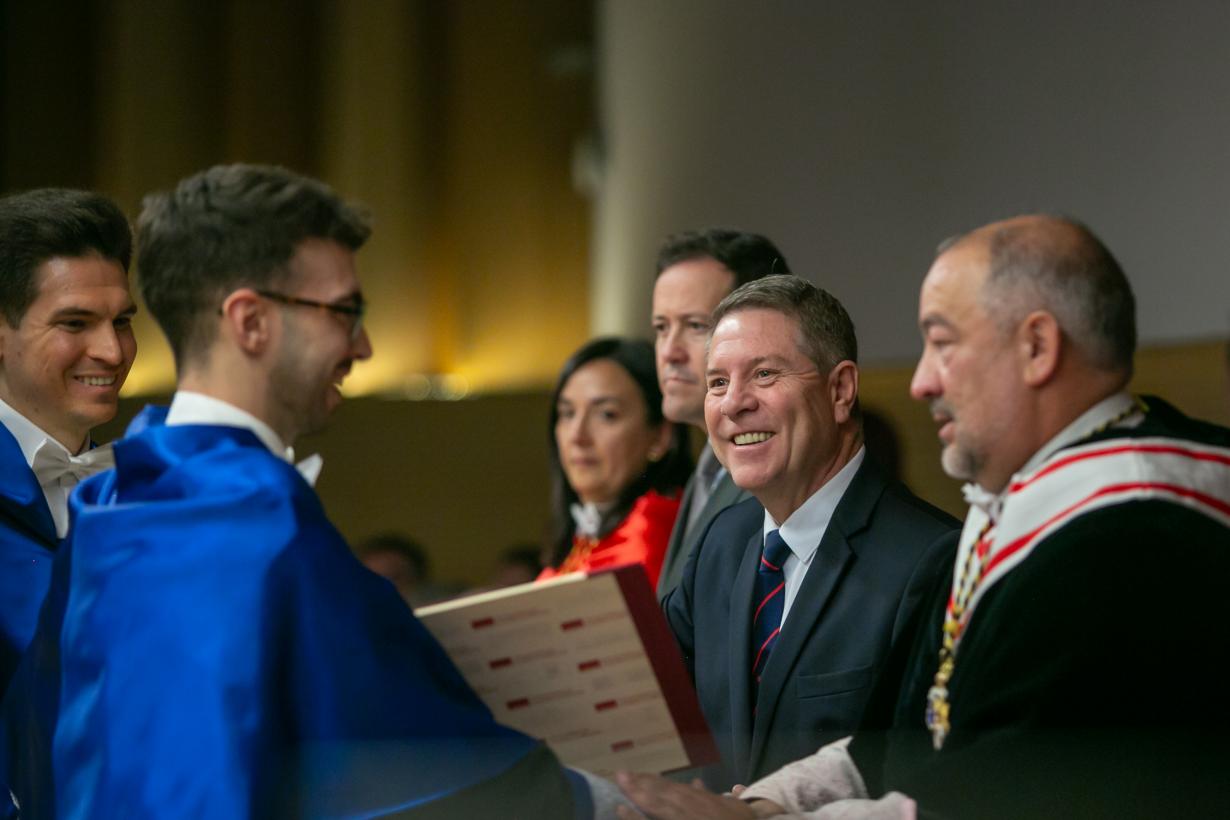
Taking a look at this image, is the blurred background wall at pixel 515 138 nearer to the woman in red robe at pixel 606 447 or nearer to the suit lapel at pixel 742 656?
the woman in red robe at pixel 606 447

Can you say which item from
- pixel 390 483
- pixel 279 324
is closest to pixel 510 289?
pixel 390 483

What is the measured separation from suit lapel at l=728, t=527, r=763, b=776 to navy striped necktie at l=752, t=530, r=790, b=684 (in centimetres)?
1

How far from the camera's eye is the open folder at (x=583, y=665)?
6.49ft

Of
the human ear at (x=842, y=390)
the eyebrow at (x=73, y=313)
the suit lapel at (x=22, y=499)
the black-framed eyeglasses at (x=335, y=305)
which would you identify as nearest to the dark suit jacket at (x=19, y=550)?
the suit lapel at (x=22, y=499)

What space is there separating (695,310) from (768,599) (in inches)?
28.8

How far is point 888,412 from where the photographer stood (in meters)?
2.64

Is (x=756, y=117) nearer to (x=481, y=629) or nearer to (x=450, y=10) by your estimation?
(x=450, y=10)

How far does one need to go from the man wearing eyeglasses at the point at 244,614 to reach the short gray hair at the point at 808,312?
63 cm

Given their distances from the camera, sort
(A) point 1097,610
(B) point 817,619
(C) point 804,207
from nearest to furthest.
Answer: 1. (A) point 1097,610
2. (B) point 817,619
3. (C) point 804,207

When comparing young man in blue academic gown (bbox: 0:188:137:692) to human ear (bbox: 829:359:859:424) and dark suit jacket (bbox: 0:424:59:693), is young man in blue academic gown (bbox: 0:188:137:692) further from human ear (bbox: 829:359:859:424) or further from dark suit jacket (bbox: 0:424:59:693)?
human ear (bbox: 829:359:859:424)

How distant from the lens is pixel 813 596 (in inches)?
90.5

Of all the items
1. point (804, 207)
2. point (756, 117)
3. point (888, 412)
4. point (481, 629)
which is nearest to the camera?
point (481, 629)

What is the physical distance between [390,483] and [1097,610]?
558 centimetres

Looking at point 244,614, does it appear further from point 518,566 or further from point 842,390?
point 518,566
